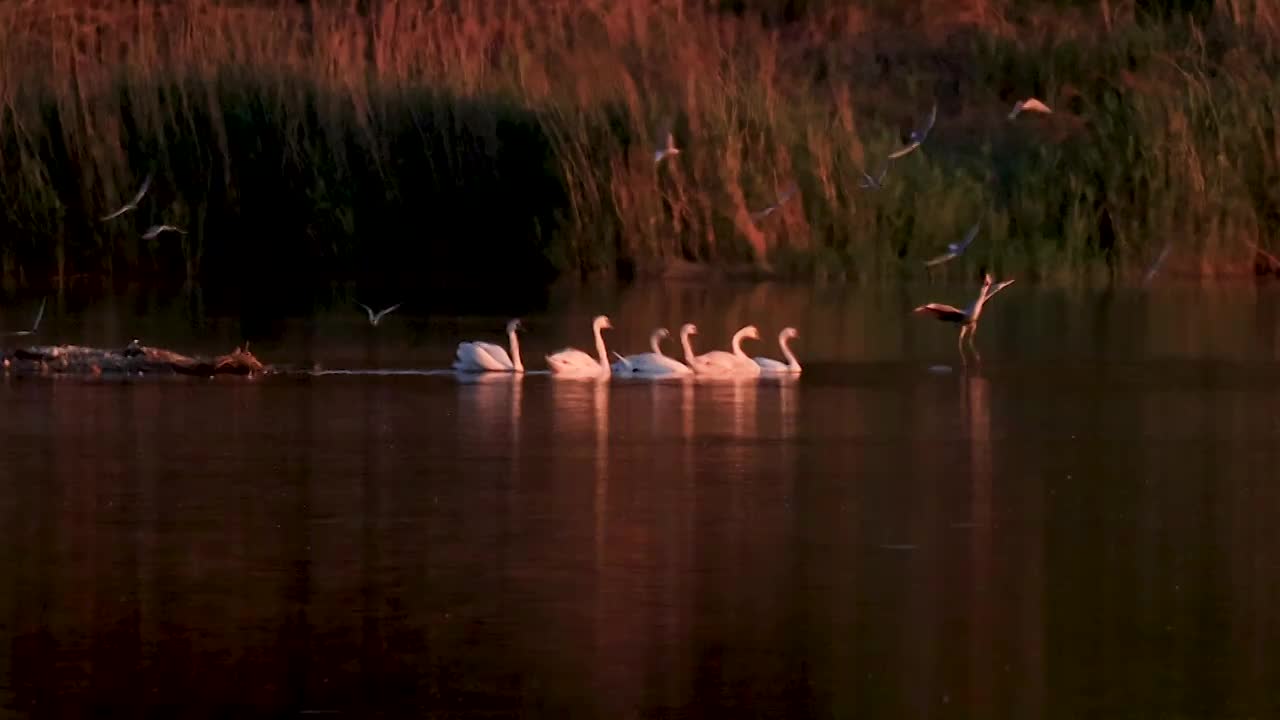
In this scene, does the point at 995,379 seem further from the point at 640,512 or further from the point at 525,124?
the point at 525,124

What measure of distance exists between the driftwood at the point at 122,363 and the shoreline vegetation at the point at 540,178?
7657 mm

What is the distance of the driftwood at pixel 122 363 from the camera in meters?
→ 16.5

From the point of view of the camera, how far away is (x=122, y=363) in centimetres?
1652

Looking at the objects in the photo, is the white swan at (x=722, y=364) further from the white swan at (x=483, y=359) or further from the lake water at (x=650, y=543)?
the white swan at (x=483, y=359)

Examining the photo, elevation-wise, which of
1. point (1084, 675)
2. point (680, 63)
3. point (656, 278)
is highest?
point (680, 63)

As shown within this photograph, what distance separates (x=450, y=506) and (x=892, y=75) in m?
23.2

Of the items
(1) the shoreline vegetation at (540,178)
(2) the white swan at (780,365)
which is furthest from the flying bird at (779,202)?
(2) the white swan at (780,365)

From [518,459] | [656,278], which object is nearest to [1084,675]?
[518,459]

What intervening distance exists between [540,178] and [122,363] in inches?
380

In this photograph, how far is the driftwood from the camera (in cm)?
1652

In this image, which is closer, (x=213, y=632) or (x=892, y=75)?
(x=213, y=632)

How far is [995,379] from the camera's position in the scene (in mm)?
16594

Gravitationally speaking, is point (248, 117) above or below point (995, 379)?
above

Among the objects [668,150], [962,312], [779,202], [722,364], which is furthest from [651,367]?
[779,202]
